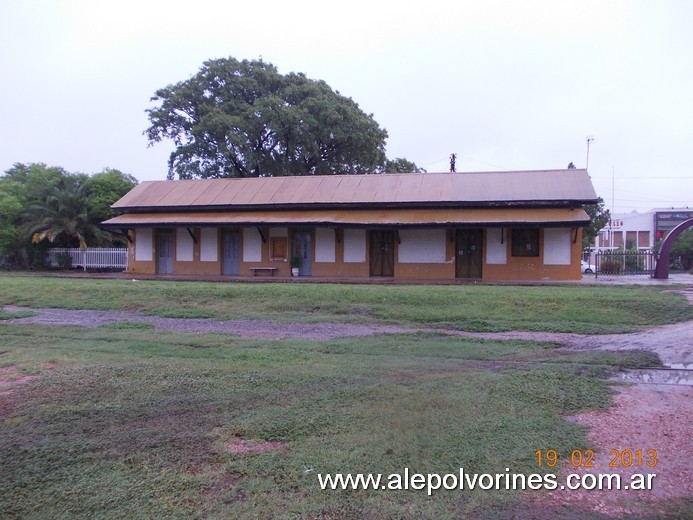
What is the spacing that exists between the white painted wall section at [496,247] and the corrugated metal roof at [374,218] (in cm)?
87

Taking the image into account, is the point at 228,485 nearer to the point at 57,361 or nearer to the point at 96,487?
the point at 96,487

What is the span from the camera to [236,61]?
3544 centimetres

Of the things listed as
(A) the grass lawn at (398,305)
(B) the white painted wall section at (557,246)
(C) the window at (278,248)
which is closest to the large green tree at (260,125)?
(C) the window at (278,248)

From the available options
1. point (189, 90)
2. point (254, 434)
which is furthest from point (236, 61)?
point (254, 434)

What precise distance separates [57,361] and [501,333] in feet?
24.8

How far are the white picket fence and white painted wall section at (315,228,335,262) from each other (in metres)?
10.8

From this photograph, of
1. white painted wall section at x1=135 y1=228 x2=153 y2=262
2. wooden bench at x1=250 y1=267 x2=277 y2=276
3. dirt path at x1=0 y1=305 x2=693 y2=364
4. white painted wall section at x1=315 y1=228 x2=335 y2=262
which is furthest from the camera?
white painted wall section at x1=135 y1=228 x2=153 y2=262

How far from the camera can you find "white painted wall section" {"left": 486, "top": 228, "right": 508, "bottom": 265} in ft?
71.5

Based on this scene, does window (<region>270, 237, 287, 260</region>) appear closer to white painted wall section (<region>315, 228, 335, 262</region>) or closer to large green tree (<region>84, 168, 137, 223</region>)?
white painted wall section (<region>315, 228, 335, 262</region>)

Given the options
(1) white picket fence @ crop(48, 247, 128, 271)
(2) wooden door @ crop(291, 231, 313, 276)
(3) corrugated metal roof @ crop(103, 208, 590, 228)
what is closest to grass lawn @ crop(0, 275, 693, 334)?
(3) corrugated metal roof @ crop(103, 208, 590, 228)

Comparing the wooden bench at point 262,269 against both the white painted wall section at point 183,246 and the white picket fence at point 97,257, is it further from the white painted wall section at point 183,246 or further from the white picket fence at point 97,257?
the white picket fence at point 97,257

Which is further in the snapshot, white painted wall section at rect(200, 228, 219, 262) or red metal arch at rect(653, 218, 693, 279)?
white painted wall section at rect(200, 228, 219, 262)

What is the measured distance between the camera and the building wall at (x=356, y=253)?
21363mm
